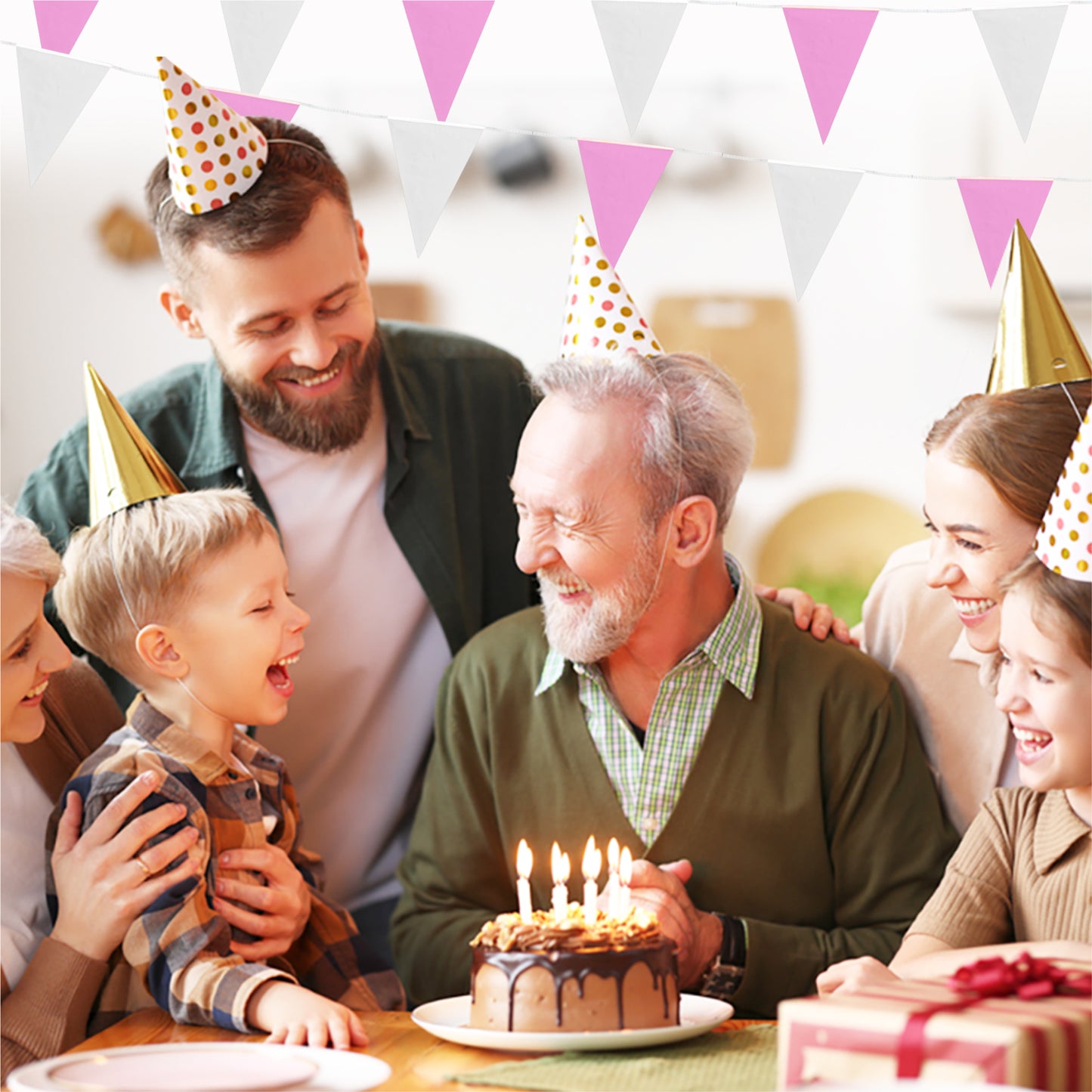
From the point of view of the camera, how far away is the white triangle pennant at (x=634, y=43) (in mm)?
1888

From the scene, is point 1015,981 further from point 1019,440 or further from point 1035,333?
point 1035,333

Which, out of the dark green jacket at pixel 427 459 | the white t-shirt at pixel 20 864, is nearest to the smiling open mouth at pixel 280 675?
the white t-shirt at pixel 20 864

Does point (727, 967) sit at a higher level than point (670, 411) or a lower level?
lower

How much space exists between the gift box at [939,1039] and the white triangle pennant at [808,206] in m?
1.11

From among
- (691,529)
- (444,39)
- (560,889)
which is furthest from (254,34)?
(560,889)

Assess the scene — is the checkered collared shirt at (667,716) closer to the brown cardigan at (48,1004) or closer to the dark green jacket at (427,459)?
the dark green jacket at (427,459)

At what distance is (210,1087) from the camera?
124 cm

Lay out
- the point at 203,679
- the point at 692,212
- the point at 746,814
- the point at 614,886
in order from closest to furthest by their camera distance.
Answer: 1. the point at 614,886
2. the point at 203,679
3. the point at 746,814
4. the point at 692,212

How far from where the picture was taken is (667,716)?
6.30ft

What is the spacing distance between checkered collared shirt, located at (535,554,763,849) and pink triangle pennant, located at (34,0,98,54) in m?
1.14

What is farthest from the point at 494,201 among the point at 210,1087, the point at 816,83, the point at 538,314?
the point at 210,1087

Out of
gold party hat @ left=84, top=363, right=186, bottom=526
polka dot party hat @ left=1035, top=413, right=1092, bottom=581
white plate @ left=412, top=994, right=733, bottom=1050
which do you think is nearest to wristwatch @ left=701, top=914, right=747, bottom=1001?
white plate @ left=412, top=994, right=733, bottom=1050

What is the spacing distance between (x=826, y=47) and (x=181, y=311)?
1.05 meters

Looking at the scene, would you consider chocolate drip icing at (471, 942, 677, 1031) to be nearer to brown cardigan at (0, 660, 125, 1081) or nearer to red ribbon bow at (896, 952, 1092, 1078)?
red ribbon bow at (896, 952, 1092, 1078)
